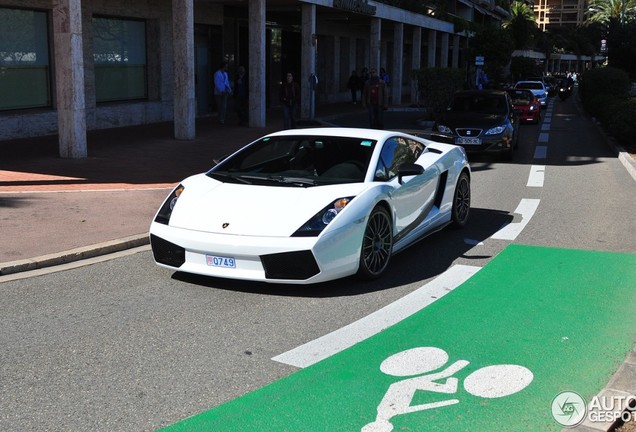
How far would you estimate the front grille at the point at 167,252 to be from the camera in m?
6.45

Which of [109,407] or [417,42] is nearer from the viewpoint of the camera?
[109,407]

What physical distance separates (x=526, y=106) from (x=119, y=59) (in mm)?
17905

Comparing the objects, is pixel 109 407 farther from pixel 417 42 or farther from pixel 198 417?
pixel 417 42

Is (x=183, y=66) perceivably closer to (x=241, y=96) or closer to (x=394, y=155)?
(x=241, y=96)

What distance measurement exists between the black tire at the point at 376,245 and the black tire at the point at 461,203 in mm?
2293

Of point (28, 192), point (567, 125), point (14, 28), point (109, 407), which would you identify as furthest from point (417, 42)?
point (109, 407)

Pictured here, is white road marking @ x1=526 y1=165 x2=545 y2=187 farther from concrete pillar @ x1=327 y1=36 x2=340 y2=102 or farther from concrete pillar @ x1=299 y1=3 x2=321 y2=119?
concrete pillar @ x1=327 y1=36 x2=340 y2=102

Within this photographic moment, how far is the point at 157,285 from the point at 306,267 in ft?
5.12

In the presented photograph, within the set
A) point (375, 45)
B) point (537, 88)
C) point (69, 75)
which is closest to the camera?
point (69, 75)

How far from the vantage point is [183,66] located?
19.0 m

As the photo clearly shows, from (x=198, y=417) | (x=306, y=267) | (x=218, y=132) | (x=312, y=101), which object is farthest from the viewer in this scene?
(x=312, y=101)

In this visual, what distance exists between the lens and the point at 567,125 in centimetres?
3122

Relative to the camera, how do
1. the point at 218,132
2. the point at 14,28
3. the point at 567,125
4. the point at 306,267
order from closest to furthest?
1. the point at 306,267
2. the point at 14,28
3. the point at 218,132
4. the point at 567,125

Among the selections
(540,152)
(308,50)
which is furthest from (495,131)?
(308,50)
